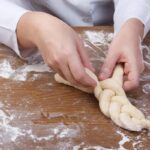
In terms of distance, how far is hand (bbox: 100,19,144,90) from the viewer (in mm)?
871

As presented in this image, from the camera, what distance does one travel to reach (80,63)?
0.82 metres

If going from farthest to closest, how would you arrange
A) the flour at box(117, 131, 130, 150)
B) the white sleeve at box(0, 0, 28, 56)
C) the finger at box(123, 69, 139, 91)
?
the white sleeve at box(0, 0, 28, 56), the finger at box(123, 69, 139, 91), the flour at box(117, 131, 130, 150)

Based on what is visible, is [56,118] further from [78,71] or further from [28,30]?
[28,30]

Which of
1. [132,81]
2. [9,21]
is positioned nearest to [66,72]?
[132,81]

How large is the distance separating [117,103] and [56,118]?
137mm

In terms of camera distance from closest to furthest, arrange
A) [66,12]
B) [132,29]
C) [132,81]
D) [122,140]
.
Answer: [122,140], [132,81], [132,29], [66,12]

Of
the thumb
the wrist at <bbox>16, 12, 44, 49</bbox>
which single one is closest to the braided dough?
the thumb

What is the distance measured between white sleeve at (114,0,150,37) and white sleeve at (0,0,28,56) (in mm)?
283

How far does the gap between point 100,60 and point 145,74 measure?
12 cm

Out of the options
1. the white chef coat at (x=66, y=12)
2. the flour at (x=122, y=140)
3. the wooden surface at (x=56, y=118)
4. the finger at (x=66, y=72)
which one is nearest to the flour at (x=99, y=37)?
the white chef coat at (x=66, y=12)

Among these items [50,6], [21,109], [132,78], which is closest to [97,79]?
[132,78]

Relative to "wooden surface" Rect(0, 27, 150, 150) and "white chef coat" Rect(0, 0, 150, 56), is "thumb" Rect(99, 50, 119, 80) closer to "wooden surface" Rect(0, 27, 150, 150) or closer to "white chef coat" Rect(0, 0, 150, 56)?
"wooden surface" Rect(0, 27, 150, 150)

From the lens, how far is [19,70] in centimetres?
95

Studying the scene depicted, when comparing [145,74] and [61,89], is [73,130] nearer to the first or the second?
[61,89]
